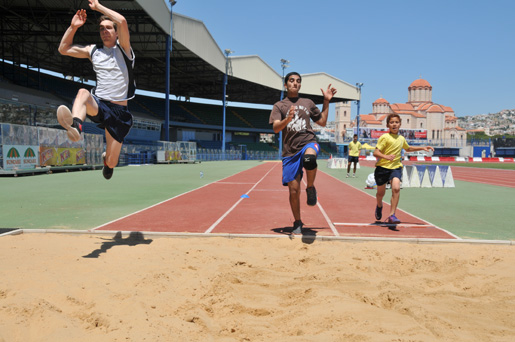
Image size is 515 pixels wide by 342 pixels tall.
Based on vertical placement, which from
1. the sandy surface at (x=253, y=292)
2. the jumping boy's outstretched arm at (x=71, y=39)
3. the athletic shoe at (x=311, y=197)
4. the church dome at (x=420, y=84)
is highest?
the church dome at (x=420, y=84)

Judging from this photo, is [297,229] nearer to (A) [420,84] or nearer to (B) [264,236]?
(B) [264,236]

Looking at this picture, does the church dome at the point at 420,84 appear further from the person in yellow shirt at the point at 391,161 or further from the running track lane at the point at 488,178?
the person in yellow shirt at the point at 391,161

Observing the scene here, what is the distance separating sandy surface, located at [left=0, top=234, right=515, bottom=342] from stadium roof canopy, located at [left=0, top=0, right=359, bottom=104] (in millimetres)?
27980

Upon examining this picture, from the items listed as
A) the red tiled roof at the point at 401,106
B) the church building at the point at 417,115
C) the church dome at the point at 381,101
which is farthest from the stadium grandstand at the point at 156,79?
the church dome at the point at 381,101

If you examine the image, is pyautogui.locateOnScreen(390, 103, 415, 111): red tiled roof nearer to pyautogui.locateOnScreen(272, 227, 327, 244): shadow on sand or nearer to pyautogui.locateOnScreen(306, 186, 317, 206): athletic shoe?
pyautogui.locateOnScreen(272, 227, 327, 244): shadow on sand

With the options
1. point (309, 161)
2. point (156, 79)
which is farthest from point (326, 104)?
point (156, 79)

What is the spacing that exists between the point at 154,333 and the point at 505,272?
3697 millimetres

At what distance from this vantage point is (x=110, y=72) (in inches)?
186

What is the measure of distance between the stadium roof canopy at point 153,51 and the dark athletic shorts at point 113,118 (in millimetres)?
26811

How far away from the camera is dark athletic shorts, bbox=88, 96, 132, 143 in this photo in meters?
4.53

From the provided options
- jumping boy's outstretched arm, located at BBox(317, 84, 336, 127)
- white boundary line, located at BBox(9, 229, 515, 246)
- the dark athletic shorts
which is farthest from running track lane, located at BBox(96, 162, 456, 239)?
the dark athletic shorts

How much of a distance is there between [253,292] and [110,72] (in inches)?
125

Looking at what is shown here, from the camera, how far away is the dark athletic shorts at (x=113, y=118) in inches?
178

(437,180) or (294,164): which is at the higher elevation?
(294,164)
